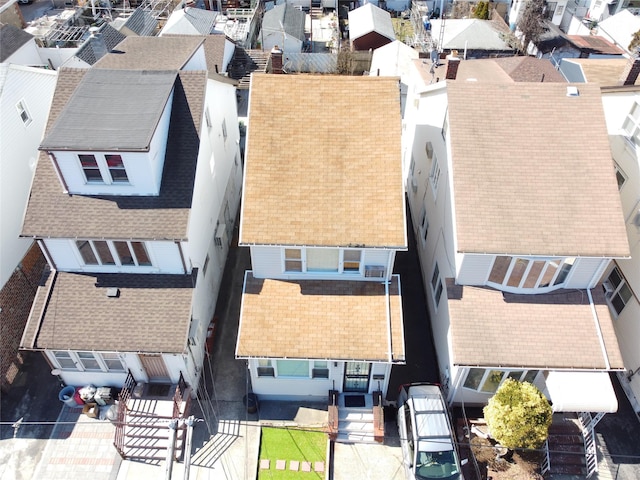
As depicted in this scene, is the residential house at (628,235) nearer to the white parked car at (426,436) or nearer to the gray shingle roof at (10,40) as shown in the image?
the white parked car at (426,436)

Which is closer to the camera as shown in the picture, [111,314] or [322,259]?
[111,314]

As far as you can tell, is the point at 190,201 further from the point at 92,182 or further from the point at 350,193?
the point at 350,193

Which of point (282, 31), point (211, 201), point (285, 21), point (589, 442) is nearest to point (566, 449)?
point (589, 442)

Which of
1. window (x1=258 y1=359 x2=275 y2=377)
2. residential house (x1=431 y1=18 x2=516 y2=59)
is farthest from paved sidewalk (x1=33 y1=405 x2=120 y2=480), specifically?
residential house (x1=431 y1=18 x2=516 y2=59)

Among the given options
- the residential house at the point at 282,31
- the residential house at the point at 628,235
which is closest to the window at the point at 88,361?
the residential house at the point at 628,235

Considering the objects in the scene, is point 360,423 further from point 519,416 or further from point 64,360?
point 64,360

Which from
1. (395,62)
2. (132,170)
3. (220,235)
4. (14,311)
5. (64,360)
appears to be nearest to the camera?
(132,170)

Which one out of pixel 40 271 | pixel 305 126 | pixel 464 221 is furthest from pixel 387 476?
pixel 40 271
